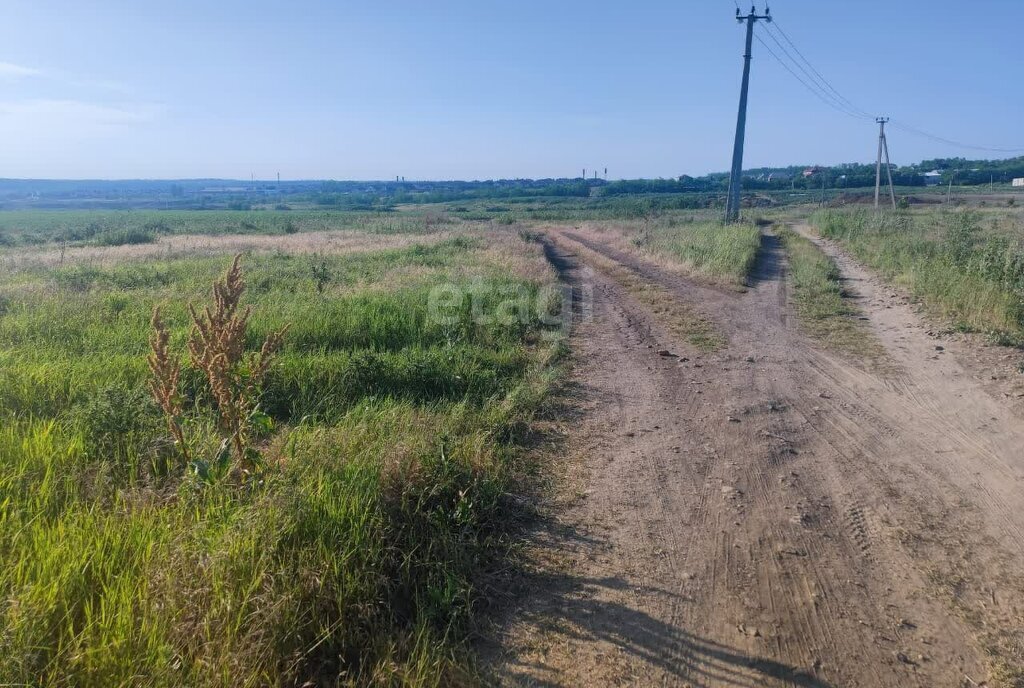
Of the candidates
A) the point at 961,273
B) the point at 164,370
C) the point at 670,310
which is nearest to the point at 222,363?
the point at 164,370

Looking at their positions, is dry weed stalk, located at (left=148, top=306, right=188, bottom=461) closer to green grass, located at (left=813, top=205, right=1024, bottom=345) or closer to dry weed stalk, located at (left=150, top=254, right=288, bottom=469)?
dry weed stalk, located at (left=150, top=254, right=288, bottom=469)

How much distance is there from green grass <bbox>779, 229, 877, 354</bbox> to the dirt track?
1.43 meters

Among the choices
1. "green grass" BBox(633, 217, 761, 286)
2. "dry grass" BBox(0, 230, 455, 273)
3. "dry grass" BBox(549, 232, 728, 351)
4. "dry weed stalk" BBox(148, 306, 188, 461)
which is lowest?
"dry grass" BBox(0, 230, 455, 273)

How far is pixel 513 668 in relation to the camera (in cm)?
294

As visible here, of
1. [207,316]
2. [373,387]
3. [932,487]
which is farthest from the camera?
[373,387]

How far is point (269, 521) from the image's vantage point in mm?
3273

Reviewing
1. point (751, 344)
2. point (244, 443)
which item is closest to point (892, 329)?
point (751, 344)

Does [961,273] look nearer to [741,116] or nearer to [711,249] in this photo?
[711,249]

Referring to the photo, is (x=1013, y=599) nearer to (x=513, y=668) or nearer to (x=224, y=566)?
(x=513, y=668)

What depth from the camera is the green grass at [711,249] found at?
14273 mm

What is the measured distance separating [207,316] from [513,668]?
2545mm

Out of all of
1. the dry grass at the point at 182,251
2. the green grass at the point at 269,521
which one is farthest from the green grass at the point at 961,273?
the dry grass at the point at 182,251

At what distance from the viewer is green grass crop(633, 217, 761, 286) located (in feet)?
46.8

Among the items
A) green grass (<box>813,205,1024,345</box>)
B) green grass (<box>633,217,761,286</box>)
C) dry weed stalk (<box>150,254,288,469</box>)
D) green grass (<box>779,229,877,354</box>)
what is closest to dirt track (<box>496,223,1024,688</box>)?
green grass (<box>779,229,877,354</box>)
